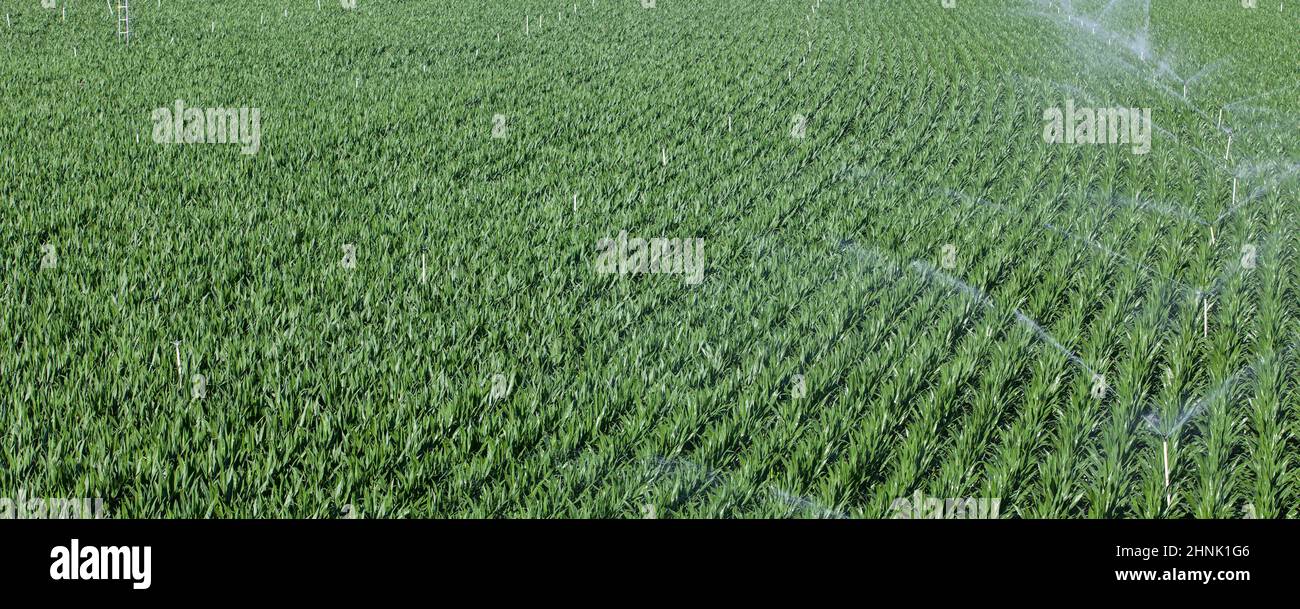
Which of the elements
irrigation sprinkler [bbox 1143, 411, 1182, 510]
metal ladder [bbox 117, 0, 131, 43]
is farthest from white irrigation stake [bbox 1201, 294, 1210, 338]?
metal ladder [bbox 117, 0, 131, 43]

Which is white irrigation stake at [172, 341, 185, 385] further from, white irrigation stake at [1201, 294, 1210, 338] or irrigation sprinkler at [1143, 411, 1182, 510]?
white irrigation stake at [1201, 294, 1210, 338]

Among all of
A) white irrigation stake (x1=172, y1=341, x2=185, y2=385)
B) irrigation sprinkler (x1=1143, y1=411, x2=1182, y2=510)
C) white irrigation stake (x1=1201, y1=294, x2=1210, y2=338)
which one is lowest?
white irrigation stake (x1=172, y1=341, x2=185, y2=385)

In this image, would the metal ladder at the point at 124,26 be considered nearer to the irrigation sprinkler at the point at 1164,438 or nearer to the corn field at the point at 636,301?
the corn field at the point at 636,301

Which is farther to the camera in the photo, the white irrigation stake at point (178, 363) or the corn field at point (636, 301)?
the white irrigation stake at point (178, 363)

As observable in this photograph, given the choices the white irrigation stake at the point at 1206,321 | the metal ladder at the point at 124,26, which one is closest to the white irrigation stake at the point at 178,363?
the white irrigation stake at the point at 1206,321

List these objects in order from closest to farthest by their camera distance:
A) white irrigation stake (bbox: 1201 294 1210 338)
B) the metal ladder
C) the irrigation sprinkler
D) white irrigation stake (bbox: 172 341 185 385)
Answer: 1. the irrigation sprinkler
2. white irrigation stake (bbox: 172 341 185 385)
3. white irrigation stake (bbox: 1201 294 1210 338)
4. the metal ladder

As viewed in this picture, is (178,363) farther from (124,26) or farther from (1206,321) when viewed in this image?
(124,26)

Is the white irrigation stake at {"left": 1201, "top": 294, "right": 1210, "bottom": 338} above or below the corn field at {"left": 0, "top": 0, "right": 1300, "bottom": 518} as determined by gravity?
above

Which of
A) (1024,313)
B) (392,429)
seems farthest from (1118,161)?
(392,429)

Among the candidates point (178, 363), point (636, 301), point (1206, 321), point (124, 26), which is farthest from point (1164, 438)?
point (124, 26)

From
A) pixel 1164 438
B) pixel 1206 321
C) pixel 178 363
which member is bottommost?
pixel 178 363
